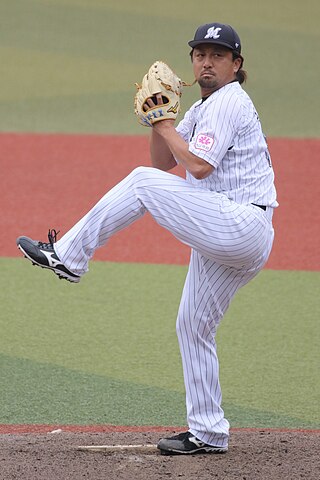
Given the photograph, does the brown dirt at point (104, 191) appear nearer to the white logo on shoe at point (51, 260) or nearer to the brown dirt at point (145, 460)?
the brown dirt at point (145, 460)

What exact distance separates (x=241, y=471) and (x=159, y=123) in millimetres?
1651

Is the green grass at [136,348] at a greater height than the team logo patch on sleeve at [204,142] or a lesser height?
lesser

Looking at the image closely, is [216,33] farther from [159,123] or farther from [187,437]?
[187,437]

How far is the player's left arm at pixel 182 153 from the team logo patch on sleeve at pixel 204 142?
0.15 feet

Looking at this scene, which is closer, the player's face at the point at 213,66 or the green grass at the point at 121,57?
the player's face at the point at 213,66

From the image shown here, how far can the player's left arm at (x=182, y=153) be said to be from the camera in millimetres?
4449

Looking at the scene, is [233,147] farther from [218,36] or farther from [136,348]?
[136,348]

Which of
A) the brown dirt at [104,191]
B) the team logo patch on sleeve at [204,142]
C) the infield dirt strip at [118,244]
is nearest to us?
the team logo patch on sleeve at [204,142]

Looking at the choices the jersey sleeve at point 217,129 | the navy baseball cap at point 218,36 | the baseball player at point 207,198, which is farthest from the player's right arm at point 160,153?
the navy baseball cap at point 218,36

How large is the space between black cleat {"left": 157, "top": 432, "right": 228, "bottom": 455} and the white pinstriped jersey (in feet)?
4.00

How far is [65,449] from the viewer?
498cm

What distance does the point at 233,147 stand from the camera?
15.1ft

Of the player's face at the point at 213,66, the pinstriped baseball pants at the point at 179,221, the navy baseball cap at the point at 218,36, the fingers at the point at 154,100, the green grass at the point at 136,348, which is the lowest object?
the green grass at the point at 136,348

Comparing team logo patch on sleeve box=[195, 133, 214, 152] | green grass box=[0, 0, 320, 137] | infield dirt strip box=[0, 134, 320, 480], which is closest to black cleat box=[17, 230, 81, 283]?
team logo patch on sleeve box=[195, 133, 214, 152]
